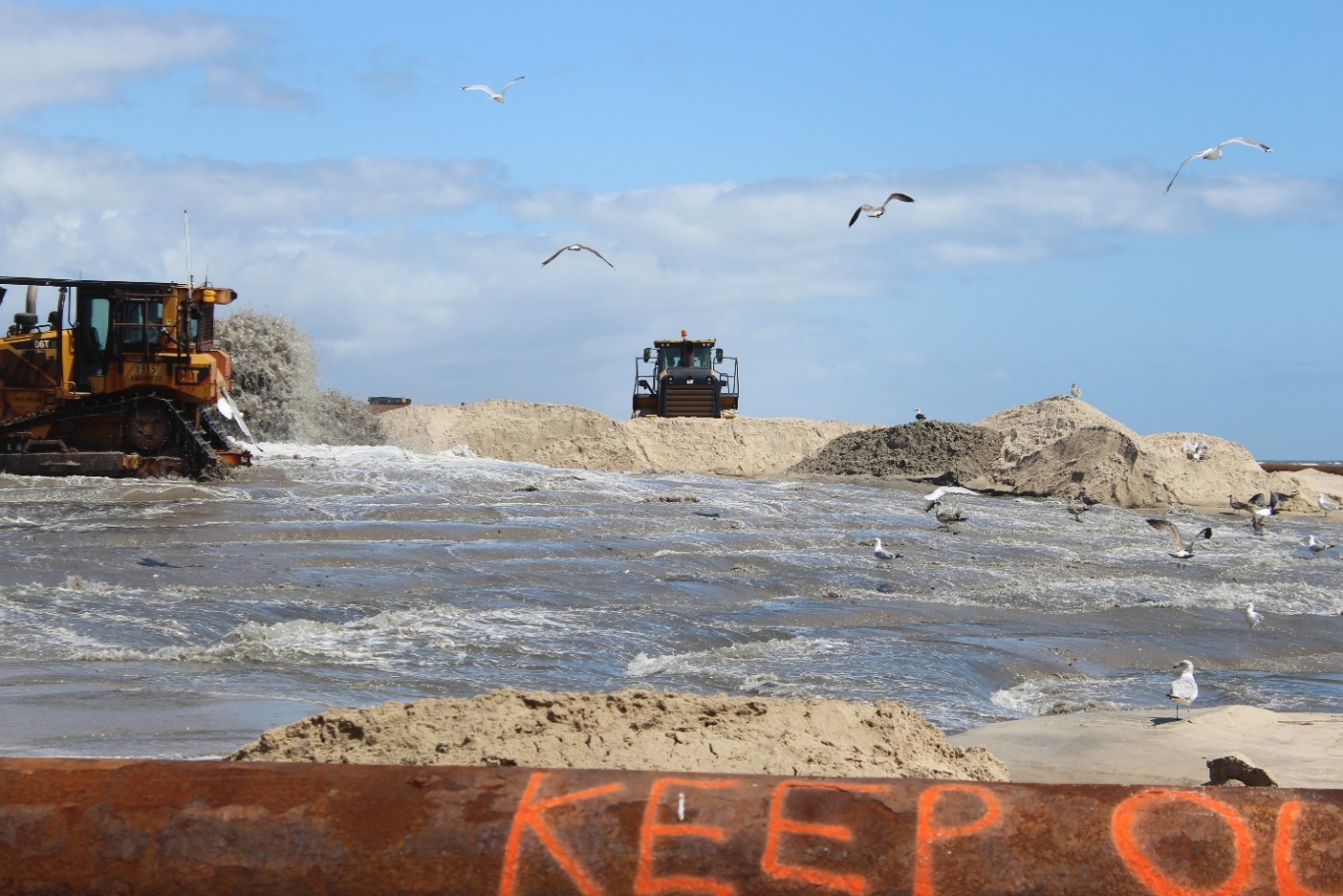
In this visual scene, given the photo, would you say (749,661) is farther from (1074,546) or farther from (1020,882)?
(1074,546)

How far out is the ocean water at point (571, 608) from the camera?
8.25 metres

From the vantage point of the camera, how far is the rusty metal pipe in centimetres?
256

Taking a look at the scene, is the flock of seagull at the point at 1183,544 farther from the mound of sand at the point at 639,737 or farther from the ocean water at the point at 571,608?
the mound of sand at the point at 639,737

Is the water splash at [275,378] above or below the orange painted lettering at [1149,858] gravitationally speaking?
above

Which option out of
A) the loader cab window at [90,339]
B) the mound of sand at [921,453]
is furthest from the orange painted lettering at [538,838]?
the mound of sand at [921,453]

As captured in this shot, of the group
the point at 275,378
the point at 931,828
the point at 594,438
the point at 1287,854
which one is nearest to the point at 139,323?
the point at 275,378

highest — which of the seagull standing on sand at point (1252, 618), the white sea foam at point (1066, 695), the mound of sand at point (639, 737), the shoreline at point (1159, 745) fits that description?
the mound of sand at point (639, 737)

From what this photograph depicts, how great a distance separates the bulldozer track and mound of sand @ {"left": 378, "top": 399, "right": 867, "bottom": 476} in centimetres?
1539

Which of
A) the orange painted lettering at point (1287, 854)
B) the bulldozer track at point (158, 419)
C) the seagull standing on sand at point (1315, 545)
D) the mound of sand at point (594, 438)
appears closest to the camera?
the orange painted lettering at point (1287, 854)

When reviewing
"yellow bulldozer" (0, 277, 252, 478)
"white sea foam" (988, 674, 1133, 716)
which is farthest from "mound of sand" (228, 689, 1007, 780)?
"yellow bulldozer" (0, 277, 252, 478)

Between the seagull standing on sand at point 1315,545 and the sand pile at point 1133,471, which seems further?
the sand pile at point 1133,471

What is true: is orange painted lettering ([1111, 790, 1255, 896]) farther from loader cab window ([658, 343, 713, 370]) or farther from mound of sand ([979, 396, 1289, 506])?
loader cab window ([658, 343, 713, 370])

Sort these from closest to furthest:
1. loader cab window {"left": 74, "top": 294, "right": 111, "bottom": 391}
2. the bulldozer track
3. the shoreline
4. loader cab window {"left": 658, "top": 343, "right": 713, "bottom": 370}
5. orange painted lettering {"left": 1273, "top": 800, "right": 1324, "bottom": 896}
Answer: orange painted lettering {"left": 1273, "top": 800, "right": 1324, "bottom": 896}, the shoreline, the bulldozer track, loader cab window {"left": 74, "top": 294, "right": 111, "bottom": 391}, loader cab window {"left": 658, "top": 343, "right": 713, "bottom": 370}

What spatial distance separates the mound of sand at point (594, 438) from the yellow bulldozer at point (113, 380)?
50.9 feet
